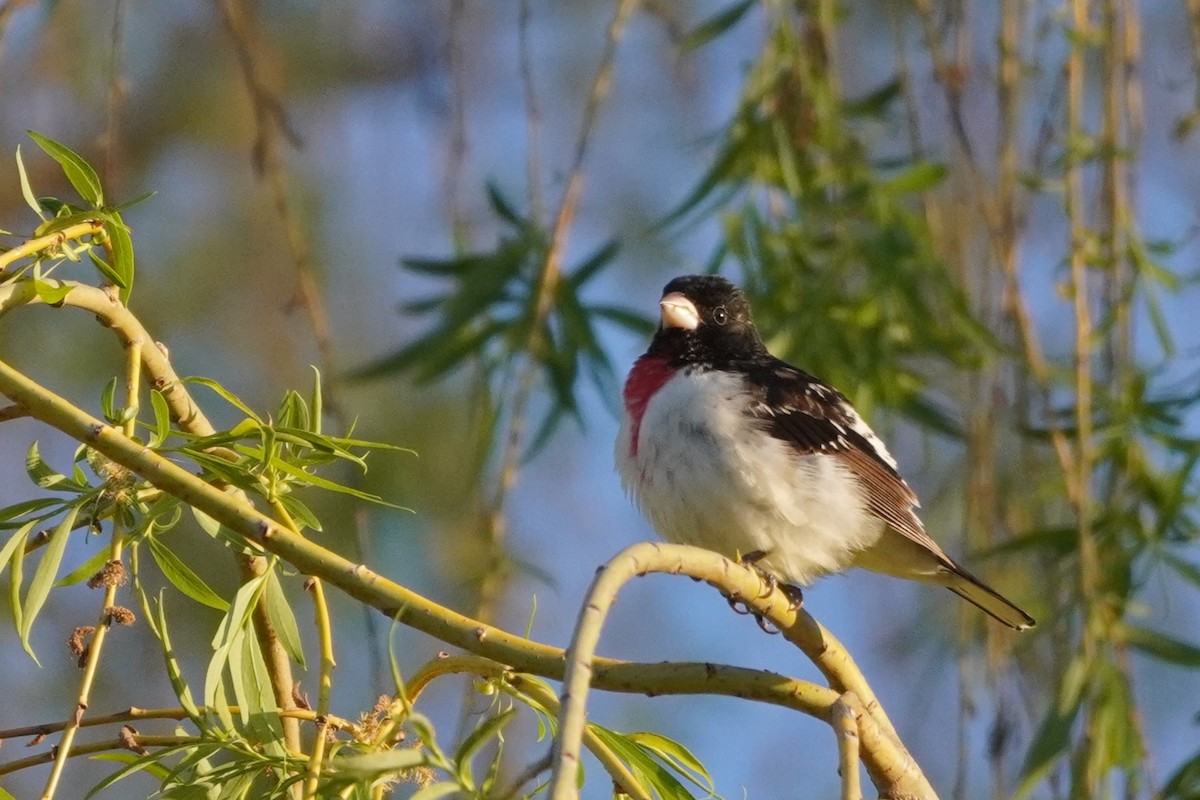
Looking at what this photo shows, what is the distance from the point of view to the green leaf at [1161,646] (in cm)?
327

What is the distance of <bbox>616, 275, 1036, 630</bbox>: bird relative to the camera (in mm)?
3342

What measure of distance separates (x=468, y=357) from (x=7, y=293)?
2171mm

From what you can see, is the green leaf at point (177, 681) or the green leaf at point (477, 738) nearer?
the green leaf at point (477, 738)

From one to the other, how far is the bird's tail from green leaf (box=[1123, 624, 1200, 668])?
0.74 feet

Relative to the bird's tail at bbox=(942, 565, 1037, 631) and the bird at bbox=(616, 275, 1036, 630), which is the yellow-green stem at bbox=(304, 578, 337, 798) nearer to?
the bird at bbox=(616, 275, 1036, 630)

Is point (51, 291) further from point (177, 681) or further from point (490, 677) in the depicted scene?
point (490, 677)

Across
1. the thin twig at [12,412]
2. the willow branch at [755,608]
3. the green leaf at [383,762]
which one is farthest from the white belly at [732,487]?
the green leaf at [383,762]

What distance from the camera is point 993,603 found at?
3.43m

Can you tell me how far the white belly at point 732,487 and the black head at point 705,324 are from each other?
9.9 inches

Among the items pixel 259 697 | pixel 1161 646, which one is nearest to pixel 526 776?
pixel 259 697

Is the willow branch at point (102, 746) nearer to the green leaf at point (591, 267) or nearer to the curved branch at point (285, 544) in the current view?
the curved branch at point (285, 544)

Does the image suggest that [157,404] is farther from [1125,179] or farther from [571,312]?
[1125,179]

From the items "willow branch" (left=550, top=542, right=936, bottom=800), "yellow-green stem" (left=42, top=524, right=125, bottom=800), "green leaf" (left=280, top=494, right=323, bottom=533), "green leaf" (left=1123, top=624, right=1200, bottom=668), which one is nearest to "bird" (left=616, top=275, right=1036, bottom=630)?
"green leaf" (left=1123, top=624, right=1200, bottom=668)

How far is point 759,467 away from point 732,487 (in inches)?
3.3
